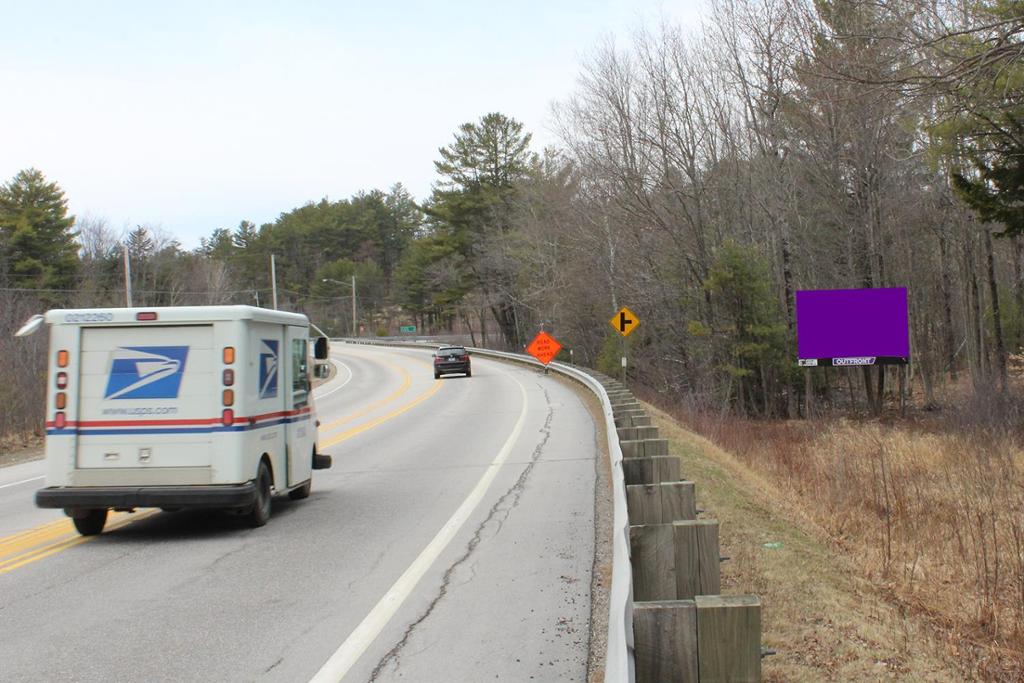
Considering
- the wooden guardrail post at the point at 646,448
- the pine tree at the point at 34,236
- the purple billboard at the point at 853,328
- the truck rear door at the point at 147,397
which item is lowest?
the wooden guardrail post at the point at 646,448

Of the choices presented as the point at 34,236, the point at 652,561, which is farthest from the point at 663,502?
the point at 34,236

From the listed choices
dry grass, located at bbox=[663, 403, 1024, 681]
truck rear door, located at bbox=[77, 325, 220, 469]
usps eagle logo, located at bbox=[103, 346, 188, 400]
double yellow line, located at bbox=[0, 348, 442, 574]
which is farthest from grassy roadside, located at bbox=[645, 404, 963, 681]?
double yellow line, located at bbox=[0, 348, 442, 574]

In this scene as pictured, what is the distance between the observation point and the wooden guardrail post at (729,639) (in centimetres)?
350

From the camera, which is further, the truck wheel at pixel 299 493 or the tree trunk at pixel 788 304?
the tree trunk at pixel 788 304

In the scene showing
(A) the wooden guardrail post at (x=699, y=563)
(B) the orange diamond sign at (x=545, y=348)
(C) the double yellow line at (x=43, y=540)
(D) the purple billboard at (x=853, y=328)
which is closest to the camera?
(A) the wooden guardrail post at (x=699, y=563)

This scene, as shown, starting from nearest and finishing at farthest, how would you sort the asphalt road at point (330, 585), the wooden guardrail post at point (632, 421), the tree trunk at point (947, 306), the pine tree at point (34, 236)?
1. the asphalt road at point (330, 585)
2. the wooden guardrail post at point (632, 421)
3. the tree trunk at point (947, 306)
4. the pine tree at point (34, 236)

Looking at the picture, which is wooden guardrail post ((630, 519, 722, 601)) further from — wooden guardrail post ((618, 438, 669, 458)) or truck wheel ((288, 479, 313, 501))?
truck wheel ((288, 479, 313, 501))

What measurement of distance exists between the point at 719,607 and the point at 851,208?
32846 millimetres

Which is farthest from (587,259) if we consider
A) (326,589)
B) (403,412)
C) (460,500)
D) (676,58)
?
(326,589)

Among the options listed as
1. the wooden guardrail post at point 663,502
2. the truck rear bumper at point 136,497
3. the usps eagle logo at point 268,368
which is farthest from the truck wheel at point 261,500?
the wooden guardrail post at point 663,502

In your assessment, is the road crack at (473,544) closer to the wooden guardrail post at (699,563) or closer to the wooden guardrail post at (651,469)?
the wooden guardrail post at (651,469)

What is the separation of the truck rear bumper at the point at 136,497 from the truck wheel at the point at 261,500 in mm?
584

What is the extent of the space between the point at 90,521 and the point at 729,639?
26.2 feet

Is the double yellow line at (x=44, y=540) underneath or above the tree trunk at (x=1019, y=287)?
underneath
